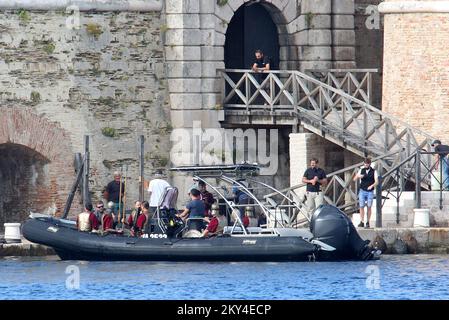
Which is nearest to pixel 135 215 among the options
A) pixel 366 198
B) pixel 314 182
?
pixel 314 182

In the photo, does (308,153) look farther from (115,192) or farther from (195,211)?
(195,211)

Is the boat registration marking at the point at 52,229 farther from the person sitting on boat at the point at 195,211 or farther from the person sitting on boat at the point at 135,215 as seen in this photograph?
the person sitting on boat at the point at 195,211

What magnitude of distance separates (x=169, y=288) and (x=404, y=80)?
1047 cm

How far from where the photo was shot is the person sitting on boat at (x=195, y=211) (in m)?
54.6

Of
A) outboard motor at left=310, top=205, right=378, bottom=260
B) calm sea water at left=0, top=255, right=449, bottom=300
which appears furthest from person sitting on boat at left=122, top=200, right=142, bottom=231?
outboard motor at left=310, top=205, right=378, bottom=260

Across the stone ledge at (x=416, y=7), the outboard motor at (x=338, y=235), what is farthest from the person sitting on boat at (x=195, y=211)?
the stone ledge at (x=416, y=7)

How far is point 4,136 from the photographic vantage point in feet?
193

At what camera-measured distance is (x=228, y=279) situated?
52.1m

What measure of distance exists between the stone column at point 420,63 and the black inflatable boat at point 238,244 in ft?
18.0

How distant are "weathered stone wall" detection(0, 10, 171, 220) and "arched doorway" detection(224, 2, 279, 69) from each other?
199 centimetres

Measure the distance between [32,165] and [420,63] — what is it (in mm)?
7830

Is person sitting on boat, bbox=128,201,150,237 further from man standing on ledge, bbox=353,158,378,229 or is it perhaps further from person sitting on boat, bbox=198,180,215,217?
man standing on ledge, bbox=353,158,378,229

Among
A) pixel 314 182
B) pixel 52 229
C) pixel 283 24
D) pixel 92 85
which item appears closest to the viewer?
pixel 52 229

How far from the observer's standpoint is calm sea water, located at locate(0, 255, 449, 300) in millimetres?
50250
